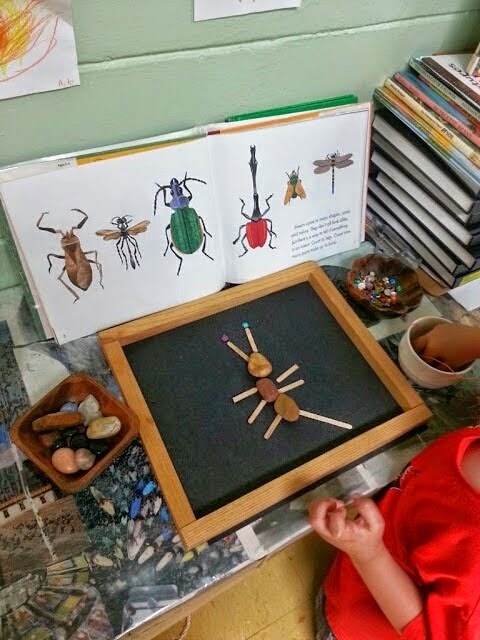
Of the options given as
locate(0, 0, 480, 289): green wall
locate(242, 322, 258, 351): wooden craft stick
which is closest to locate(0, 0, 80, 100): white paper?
locate(0, 0, 480, 289): green wall

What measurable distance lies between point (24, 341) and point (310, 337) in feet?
1.45

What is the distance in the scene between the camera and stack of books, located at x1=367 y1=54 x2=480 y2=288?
78cm

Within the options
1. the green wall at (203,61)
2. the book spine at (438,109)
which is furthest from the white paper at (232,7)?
the book spine at (438,109)

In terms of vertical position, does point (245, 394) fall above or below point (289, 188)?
below

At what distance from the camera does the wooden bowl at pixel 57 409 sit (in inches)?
24.4

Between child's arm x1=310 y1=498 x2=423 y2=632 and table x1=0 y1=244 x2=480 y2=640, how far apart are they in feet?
0.21

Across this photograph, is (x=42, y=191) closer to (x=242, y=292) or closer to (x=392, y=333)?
(x=242, y=292)

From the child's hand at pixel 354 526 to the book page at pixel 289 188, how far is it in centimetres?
41

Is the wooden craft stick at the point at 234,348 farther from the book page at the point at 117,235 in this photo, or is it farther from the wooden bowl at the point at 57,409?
the wooden bowl at the point at 57,409

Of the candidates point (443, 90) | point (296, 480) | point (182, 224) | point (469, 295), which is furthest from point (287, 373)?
point (443, 90)

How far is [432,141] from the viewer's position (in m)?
0.80

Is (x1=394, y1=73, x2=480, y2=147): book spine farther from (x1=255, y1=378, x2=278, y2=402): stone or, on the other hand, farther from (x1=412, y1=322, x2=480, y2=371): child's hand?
(x1=255, y1=378, x2=278, y2=402): stone

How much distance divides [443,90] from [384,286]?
0.32 metres

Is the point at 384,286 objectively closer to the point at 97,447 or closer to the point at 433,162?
the point at 433,162
